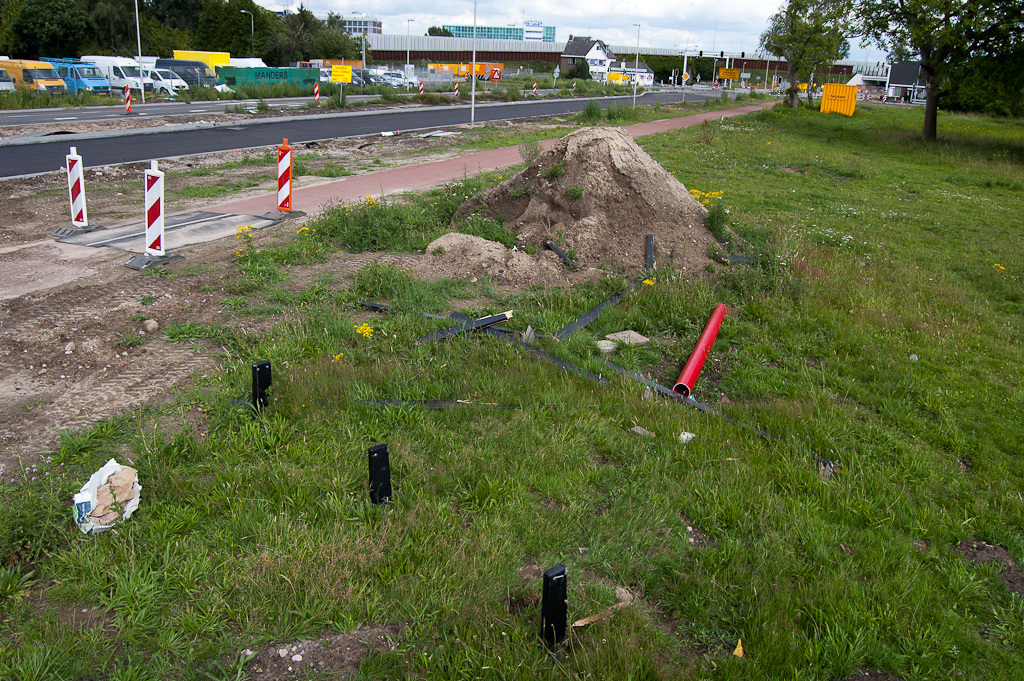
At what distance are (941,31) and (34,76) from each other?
147 ft

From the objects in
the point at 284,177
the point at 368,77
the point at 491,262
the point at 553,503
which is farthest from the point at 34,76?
the point at 553,503

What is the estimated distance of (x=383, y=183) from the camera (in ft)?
48.1

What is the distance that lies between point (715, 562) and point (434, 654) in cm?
156

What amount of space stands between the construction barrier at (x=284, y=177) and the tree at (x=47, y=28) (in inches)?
2676

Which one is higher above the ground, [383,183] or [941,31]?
[941,31]

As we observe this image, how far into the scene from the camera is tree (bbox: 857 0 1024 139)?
22562mm

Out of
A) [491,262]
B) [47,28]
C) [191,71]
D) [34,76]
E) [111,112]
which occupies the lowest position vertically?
[491,262]

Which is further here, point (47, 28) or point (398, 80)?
point (47, 28)

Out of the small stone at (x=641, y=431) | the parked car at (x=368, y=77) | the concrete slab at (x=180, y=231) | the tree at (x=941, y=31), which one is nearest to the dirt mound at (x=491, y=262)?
the small stone at (x=641, y=431)

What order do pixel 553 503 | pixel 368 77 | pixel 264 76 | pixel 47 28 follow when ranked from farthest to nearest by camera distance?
pixel 47 28 → pixel 368 77 → pixel 264 76 → pixel 553 503

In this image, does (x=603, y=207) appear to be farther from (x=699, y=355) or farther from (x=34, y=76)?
(x=34, y=76)

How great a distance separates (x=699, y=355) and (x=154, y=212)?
673cm

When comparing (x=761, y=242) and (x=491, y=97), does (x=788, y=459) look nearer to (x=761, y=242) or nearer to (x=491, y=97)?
(x=761, y=242)

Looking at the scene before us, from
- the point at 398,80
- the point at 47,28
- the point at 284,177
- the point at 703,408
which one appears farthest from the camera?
the point at 47,28
